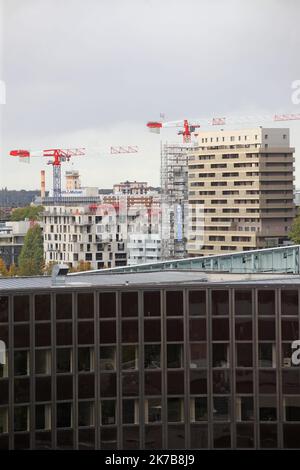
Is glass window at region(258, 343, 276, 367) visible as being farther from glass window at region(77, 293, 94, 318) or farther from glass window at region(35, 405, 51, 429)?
glass window at region(35, 405, 51, 429)

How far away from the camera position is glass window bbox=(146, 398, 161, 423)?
438 cm

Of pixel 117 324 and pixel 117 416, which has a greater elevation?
pixel 117 324

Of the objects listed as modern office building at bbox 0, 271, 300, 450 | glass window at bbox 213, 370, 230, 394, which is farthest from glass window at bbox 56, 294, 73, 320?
glass window at bbox 213, 370, 230, 394

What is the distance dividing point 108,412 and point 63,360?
24 cm

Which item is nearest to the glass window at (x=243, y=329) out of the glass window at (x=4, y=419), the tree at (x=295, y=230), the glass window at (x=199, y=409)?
the glass window at (x=199, y=409)

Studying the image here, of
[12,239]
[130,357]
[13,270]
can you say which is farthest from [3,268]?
[130,357]

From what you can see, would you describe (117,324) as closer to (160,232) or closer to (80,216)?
(80,216)

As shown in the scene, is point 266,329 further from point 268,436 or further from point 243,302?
point 268,436

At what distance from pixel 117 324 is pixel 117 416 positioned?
322mm

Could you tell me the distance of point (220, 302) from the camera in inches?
176

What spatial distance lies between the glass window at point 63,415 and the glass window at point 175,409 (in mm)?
355

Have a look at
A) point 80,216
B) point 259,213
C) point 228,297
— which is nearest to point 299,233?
point 259,213
